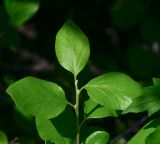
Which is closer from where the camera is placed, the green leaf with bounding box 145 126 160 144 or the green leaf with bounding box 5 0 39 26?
the green leaf with bounding box 145 126 160 144

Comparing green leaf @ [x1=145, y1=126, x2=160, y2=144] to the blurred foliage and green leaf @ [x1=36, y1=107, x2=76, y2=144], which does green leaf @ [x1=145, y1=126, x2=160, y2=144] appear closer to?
green leaf @ [x1=36, y1=107, x2=76, y2=144]

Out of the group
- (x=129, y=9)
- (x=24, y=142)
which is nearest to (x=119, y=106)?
(x=24, y=142)

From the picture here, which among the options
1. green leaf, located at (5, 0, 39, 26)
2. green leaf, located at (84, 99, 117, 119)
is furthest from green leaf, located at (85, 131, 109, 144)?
green leaf, located at (5, 0, 39, 26)

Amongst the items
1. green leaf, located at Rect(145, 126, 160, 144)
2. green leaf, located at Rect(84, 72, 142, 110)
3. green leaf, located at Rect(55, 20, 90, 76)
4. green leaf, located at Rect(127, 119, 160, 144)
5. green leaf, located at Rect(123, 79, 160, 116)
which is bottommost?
green leaf, located at Rect(127, 119, 160, 144)

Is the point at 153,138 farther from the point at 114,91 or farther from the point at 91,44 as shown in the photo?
the point at 91,44

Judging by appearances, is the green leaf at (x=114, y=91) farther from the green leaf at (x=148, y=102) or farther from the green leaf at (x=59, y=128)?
the green leaf at (x=59, y=128)

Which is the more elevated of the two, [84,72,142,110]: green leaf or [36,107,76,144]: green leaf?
[84,72,142,110]: green leaf
